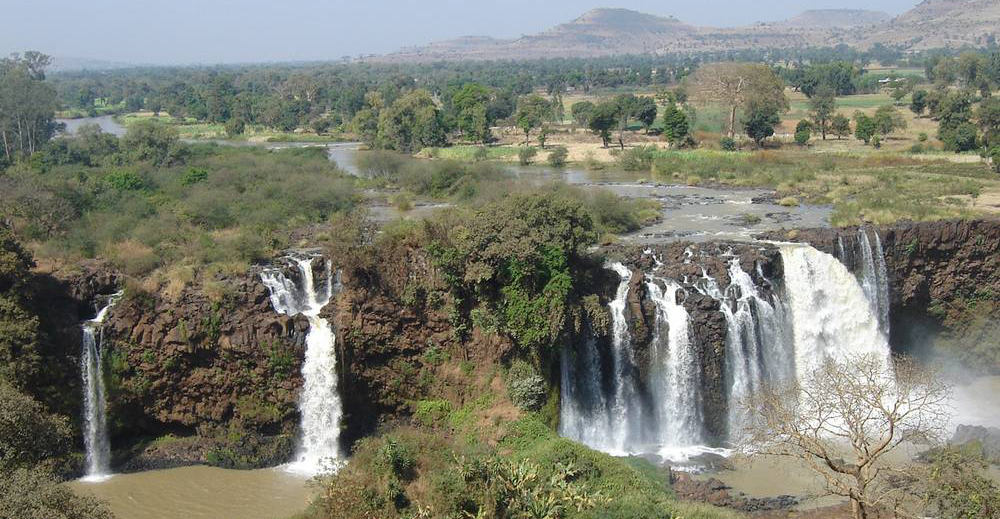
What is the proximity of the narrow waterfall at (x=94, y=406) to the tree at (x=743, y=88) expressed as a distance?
44209 mm

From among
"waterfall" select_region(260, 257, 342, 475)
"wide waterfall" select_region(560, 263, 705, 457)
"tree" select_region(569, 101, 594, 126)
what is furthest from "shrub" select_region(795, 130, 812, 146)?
"waterfall" select_region(260, 257, 342, 475)

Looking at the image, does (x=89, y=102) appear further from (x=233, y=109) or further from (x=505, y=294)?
(x=505, y=294)

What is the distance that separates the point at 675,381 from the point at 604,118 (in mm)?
39248

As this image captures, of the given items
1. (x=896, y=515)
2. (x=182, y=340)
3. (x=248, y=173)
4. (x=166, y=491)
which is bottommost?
(x=166, y=491)

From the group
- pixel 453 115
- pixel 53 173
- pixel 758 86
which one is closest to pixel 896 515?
pixel 53 173

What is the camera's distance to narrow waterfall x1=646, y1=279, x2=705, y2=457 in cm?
2364

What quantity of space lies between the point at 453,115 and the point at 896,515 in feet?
187

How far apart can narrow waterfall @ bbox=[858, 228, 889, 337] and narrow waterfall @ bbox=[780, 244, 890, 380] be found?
285 millimetres

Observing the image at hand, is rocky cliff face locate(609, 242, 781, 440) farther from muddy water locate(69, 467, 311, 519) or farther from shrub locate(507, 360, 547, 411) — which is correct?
muddy water locate(69, 467, 311, 519)

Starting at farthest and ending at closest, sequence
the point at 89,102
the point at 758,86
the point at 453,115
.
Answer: the point at 89,102
the point at 453,115
the point at 758,86

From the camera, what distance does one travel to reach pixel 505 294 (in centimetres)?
2262

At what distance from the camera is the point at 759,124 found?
55625mm

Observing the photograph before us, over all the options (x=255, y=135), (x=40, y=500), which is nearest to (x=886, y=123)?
(x=255, y=135)

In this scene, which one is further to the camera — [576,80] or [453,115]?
[576,80]
